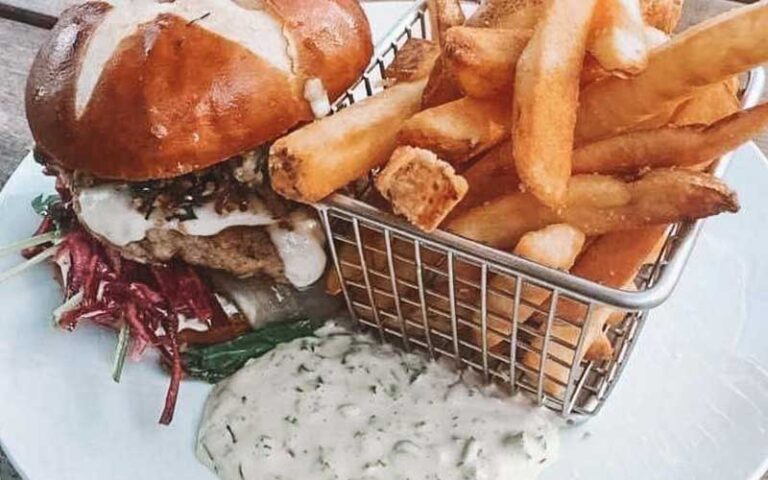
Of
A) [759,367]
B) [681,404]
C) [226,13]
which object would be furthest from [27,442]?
[759,367]

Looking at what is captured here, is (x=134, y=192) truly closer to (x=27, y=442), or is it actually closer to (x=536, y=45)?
(x=27, y=442)

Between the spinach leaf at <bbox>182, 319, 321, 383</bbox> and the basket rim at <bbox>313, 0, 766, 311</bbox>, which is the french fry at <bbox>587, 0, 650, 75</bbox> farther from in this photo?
the spinach leaf at <bbox>182, 319, 321, 383</bbox>

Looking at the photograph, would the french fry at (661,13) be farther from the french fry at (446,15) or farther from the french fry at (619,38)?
the french fry at (446,15)

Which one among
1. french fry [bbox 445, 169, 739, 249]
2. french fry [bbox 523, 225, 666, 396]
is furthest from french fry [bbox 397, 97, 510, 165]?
french fry [bbox 523, 225, 666, 396]

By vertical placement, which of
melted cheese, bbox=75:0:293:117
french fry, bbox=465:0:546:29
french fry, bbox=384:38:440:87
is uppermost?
french fry, bbox=465:0:546:29

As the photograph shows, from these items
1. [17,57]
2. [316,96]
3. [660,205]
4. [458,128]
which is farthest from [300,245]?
[17,57]

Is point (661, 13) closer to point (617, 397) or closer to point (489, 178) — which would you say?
point (489, 178)

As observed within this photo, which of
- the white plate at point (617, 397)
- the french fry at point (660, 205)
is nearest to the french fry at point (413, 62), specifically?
the french fry at point (660, 205)
